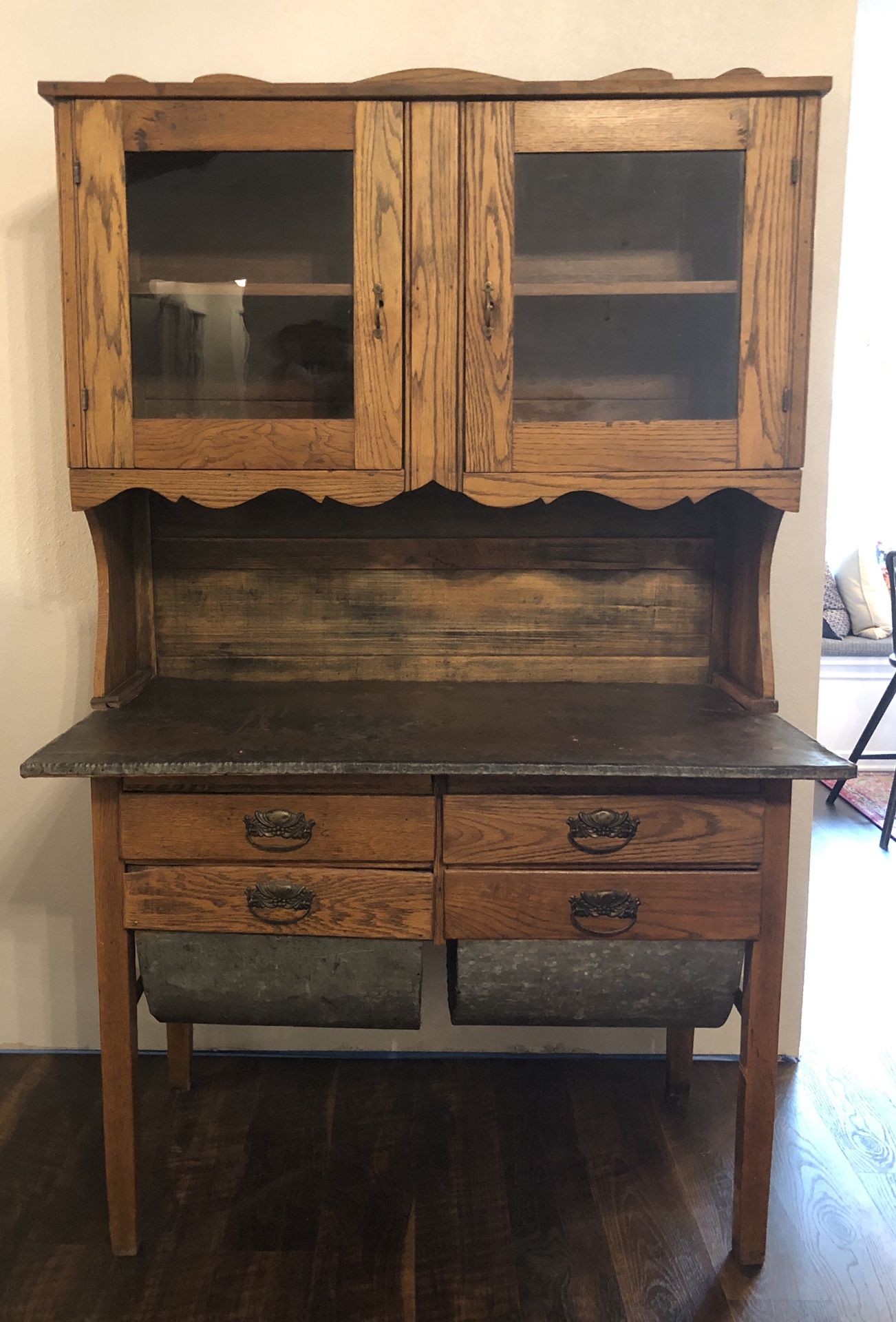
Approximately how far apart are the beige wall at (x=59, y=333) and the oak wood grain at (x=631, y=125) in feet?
1.26

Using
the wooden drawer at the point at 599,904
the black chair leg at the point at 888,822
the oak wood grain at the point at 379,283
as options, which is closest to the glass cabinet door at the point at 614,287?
the oak wood grain at the point at 379,283

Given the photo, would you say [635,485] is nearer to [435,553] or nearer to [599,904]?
[435,553]

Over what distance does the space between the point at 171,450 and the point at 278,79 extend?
776 mm

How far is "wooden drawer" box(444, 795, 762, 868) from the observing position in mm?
1357

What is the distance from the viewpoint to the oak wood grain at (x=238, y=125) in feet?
4.62

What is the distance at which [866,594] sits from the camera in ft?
14.1

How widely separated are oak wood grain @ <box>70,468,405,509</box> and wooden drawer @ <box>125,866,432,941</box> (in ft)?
1.82

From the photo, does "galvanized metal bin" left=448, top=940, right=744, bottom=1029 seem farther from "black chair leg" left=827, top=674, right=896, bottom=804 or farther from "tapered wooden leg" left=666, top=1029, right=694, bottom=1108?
"black chair leg" left=827, top=674, right=896, bottom=804

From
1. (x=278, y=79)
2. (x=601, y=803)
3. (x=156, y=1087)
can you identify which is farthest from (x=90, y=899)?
(x=278, y=79)

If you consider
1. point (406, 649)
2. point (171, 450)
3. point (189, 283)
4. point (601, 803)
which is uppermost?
point (189, 283)

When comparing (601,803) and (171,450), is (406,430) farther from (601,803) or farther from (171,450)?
(601,803)

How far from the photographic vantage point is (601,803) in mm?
1360

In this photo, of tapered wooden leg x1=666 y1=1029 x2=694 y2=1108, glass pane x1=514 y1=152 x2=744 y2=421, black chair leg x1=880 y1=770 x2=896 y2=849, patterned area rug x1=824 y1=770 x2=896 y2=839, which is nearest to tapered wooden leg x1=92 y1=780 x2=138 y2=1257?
glass pane x1=514 y1=152 x2=744 y2=421

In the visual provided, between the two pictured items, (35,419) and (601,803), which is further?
(35,419)
